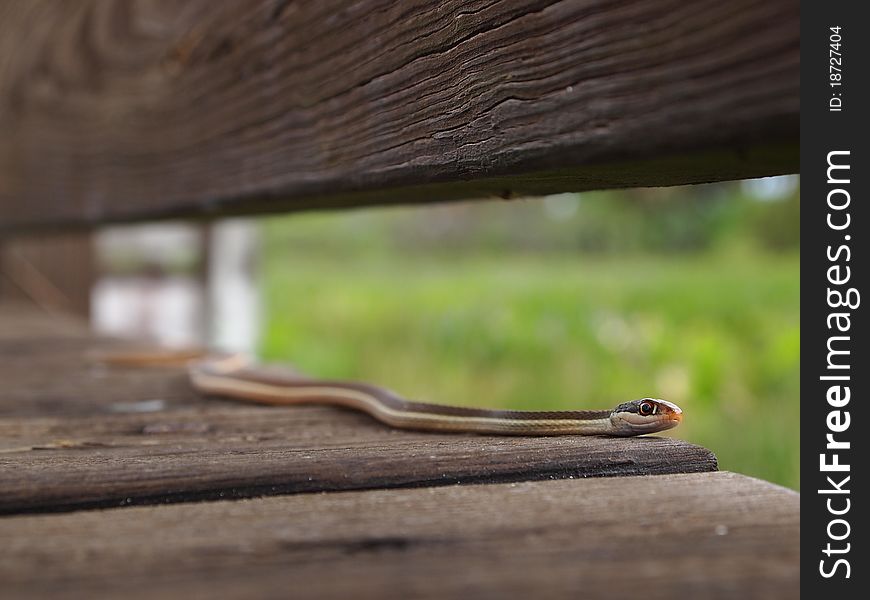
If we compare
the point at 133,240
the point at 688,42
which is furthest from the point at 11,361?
the point at 133,240

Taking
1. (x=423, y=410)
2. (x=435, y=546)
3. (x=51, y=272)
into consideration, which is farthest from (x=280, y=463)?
(x=51, y=272)

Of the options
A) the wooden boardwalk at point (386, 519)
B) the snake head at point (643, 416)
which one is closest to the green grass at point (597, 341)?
the snake head at point (643, 416)

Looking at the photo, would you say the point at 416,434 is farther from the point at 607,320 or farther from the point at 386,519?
the point at 607,320

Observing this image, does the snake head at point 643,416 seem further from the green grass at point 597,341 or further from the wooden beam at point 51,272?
the wooden beam at point 51,272

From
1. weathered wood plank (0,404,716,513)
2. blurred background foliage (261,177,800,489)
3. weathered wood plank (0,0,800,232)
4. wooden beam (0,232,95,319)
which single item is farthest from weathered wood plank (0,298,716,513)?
wooden beam (0,232,95,319)

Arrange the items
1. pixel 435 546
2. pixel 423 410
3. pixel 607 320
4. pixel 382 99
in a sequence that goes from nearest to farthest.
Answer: pixel 435 546 < pixel 382 99 < pixel 423 410 < pixel 607 320

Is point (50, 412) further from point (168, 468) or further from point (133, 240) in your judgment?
point (133, 240)

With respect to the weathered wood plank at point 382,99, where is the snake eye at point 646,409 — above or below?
below

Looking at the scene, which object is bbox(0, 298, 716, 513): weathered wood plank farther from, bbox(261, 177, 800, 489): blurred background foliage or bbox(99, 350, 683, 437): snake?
bbox(261, 177, 800, 489): blurred background foliage
